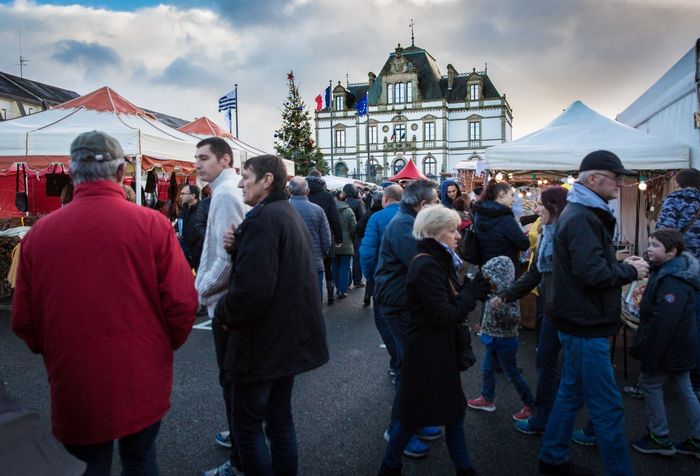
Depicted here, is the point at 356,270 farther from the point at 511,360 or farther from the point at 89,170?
the point at 89,170

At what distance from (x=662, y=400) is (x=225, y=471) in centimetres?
286

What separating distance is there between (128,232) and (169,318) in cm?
40

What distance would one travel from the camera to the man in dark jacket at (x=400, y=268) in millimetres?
3355

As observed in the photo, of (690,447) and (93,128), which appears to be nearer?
(690,447)

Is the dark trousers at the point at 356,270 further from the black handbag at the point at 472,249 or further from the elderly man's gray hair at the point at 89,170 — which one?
the elderly man's gray hair at the point at 89,170

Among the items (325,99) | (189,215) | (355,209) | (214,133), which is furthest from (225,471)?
(325,99)

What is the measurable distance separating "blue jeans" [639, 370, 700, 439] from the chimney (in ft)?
210

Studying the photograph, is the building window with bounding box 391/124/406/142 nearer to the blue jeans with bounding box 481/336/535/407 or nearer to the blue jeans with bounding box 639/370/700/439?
the blue jeans with bounding box 481/336/535/407

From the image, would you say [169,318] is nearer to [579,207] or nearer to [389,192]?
[579,207]

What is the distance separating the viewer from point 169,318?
2119 millimetres

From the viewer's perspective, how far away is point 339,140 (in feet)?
213

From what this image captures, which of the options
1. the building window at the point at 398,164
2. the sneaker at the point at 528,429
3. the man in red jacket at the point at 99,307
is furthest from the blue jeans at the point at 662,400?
the building window at the point at 398,164

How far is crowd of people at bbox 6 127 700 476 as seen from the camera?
194cm

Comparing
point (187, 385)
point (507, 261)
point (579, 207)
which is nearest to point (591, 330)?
point (579, 207)
